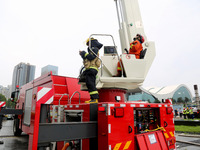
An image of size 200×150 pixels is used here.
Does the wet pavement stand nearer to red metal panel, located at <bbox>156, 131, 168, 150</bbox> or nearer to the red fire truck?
the red fire truck

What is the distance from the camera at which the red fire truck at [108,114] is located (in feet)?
7.04

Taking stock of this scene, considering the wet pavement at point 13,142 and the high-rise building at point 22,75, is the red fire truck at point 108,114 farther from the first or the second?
the high-rise building at point 22,75

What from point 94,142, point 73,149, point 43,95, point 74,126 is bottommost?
point 73,149

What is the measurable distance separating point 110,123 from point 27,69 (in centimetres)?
5857

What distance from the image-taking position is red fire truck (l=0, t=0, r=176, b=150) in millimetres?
2146

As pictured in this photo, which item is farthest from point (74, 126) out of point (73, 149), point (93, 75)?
point (93, 75)

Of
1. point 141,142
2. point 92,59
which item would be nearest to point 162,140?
point 141,142

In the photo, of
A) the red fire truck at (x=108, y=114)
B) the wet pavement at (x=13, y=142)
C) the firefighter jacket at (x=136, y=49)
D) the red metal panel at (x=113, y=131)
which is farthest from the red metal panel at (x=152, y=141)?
the wet pavement at (x=13, y=142)

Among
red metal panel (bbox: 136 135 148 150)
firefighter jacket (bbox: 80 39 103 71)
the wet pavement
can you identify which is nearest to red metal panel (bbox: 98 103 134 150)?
red metal panel (bbox: 136 135 148 150)

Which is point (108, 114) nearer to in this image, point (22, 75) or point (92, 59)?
point (92, 59)

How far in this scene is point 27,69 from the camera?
54.9m

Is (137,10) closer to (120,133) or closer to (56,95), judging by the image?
(56,95)

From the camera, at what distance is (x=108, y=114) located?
8.53ft

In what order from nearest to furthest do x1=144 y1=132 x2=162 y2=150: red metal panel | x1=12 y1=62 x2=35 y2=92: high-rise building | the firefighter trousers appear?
1. x1=144 y1=132 x2=162 y2=150: red metal panel
2. the firefighter trousers
3. x1=12 y1=62 x2=35 y2=92: high-rise building
